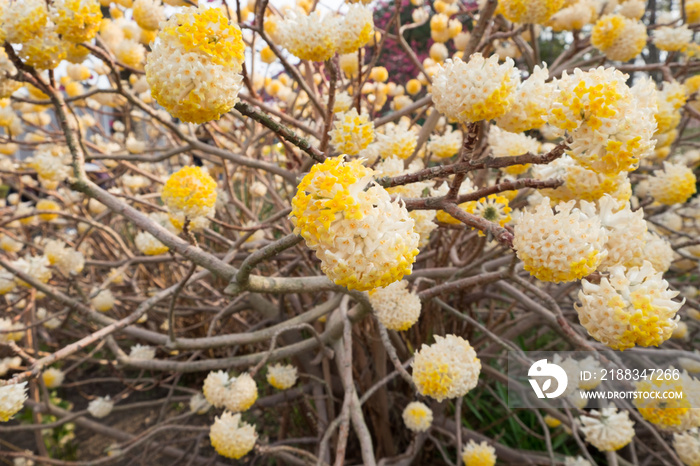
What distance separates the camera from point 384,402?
1945 millimetres

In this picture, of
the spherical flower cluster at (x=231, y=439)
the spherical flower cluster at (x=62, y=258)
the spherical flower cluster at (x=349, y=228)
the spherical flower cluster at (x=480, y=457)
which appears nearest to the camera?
the spherical flower cluster at (x=349, y=228)

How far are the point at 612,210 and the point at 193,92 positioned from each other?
0.87m

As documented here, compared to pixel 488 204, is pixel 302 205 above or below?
above

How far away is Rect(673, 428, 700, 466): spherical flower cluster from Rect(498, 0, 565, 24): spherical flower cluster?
141 cm

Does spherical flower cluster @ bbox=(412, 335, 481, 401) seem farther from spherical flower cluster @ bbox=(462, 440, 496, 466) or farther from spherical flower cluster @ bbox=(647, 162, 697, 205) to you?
spherical flower cluster @ bbox=(647, 162, 697, 205)

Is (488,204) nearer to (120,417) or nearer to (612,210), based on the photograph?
(612,210)

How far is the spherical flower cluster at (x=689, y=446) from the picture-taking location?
1265mm

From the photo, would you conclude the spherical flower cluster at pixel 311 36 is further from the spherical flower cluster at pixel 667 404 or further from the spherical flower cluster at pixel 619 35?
the spherical flower cluster at pixel 667 404

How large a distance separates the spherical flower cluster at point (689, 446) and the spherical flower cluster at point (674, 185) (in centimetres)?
83

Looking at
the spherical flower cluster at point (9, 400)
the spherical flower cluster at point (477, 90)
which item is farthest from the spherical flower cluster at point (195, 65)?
the spherical flower cluster at point (9, 400)

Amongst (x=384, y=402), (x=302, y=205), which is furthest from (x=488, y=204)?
(x=384, y=402)

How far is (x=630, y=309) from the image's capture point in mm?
693

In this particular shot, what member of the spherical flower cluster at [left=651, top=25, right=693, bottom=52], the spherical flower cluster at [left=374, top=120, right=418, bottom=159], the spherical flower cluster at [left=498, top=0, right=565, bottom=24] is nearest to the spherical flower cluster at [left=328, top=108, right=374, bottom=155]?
the spherical flower cluster at [left=374, top=120, right=418, bottom=159]

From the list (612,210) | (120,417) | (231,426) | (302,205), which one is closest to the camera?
(302,205)
